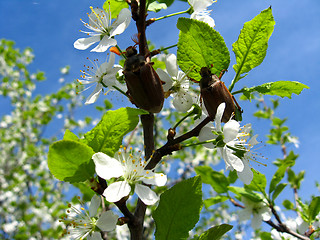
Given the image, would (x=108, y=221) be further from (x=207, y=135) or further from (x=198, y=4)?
(x=198, y=4)

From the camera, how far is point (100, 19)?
3.96 ft

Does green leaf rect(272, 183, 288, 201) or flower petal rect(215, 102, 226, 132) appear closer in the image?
flower petal rect(215, 102, 226, 132)

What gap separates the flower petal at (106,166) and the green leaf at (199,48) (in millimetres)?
382

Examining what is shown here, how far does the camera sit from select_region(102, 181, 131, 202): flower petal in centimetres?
80

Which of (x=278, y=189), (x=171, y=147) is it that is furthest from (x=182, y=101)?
(x=278, y=189)

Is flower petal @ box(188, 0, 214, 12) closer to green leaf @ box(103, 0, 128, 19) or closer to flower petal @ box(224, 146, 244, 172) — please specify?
green leaf @ box(103, 0, 128, 19)

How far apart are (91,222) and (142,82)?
1.80ft

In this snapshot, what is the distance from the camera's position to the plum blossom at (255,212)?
1.81 m

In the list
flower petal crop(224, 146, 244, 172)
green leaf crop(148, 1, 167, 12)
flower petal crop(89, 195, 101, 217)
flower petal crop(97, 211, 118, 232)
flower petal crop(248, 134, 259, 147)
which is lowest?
flower petal crop(97, 211, 118, 232)

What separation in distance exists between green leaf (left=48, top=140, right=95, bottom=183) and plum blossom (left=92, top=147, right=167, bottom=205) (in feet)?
0.12

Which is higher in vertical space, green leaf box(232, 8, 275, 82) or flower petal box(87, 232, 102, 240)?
green leaf box(232, 8, 275, 82)

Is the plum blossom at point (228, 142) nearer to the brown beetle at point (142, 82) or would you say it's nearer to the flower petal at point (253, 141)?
the flower petal at point (253, 141)

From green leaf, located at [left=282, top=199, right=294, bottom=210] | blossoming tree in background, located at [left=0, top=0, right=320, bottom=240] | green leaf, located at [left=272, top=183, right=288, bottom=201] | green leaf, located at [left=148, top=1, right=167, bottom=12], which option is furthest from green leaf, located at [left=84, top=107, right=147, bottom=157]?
green leaf, located at [left=282, top=199, right=294, bottom=210]

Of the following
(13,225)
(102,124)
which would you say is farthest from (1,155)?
(102,124)
